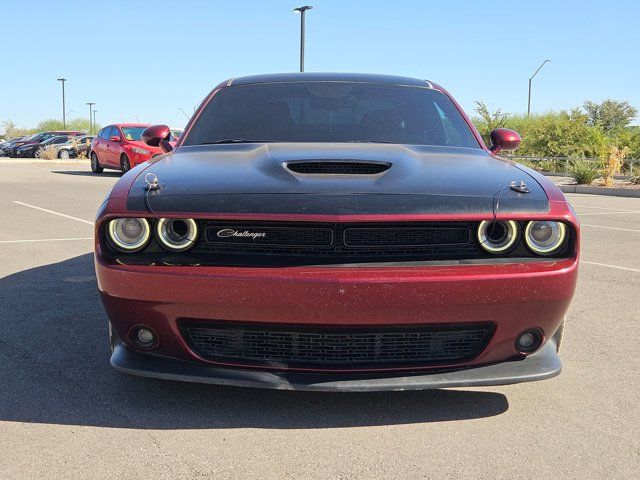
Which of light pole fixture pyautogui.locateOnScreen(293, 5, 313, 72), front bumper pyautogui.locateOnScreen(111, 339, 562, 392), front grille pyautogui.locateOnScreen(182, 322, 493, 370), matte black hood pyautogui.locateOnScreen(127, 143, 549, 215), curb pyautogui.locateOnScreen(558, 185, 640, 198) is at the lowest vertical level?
curb pyautogui.locateOnScreen(558, 185, 640, 198)

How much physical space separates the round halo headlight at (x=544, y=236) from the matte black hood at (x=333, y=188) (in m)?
0.07

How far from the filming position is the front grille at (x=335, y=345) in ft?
8.59

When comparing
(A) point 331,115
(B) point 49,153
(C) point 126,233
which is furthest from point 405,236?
(B) point 49,153

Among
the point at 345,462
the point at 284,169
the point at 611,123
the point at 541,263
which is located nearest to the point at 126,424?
the point at 345,462

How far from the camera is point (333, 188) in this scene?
2.65 m

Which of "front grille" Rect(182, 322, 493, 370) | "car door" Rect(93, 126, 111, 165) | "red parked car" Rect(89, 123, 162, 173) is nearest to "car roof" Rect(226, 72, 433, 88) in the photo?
"front grille" Rect(182, 322, 493, 370)

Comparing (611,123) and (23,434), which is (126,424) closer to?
(23,434)

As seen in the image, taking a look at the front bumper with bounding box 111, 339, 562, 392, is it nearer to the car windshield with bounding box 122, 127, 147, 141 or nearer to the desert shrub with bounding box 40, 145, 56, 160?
the car windshield with bounding box 122, 127, 147, 141

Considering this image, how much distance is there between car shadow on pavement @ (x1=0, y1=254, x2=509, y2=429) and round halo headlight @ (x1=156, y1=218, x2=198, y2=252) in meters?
0.70

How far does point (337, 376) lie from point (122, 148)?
18102mm

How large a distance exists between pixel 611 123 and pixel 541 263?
81758 mm

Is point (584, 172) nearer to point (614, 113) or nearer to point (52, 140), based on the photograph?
point (52, 140)

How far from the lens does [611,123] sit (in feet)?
252

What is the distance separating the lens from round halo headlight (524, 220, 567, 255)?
8.79ft
